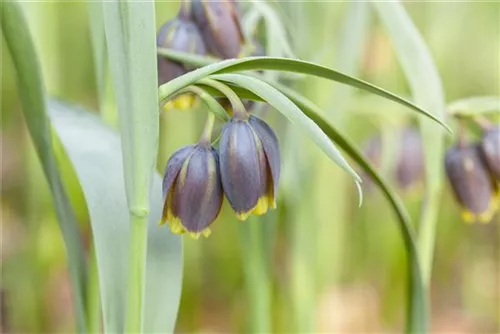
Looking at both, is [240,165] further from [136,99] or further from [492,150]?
[492,150]

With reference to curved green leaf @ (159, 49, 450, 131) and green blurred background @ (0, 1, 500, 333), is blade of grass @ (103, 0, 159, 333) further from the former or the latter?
green blurred background @ (0, 1, 500, 333)

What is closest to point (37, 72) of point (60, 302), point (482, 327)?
point (60, 302)

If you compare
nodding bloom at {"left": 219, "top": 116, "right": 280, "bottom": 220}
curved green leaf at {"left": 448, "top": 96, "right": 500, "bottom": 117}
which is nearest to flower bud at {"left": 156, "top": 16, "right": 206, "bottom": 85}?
nodding bloom at {"left": 219, "top": 116, "right": 280, "bottom": 220}

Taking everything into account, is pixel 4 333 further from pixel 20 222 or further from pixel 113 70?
pixel 113 70

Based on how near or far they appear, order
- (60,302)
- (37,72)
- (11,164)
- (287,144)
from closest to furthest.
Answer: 1. (37,72)
2. (287,144)
3. (60,302)
4. (11,164)

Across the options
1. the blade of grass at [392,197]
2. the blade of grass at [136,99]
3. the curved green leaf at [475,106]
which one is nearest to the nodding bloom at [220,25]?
the blade of grass at [392,197]

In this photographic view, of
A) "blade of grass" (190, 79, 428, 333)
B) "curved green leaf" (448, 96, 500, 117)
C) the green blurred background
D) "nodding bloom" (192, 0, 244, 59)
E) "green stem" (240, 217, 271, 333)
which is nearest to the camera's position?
"blade of grass" (190, 79, 428, 333)

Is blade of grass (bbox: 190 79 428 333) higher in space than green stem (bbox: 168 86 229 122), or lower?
lower
